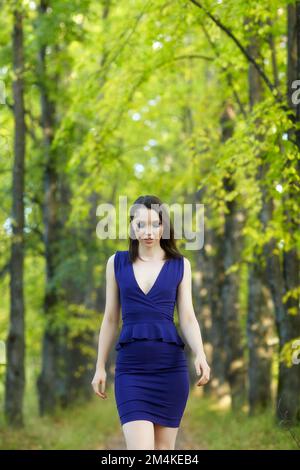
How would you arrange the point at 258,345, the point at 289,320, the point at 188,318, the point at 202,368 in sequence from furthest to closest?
1. the point at 258,345
2. the point at 289,320
3. the point at 188,318
4. the point at 202,368

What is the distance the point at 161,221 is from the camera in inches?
220

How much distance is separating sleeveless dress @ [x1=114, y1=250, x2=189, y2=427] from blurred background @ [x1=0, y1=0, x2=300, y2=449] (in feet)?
6.43

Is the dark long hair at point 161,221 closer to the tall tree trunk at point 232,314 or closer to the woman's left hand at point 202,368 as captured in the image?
the woman's left hand at point 202,368

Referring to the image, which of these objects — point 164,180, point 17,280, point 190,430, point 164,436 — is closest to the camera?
point 164,436

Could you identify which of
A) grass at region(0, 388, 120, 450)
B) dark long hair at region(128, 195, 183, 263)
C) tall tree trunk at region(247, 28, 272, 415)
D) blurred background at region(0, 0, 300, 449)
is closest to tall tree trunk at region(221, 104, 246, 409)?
blurred background at region(0, 0, 300, 449)

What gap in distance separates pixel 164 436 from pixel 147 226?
146 cm

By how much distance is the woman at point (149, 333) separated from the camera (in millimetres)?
5250

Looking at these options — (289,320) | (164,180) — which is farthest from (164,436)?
(164,180)

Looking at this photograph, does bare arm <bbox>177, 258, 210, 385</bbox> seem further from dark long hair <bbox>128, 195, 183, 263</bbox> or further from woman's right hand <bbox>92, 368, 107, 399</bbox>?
woman's right hand <bbox>92, 368, 107, 399</bbox>

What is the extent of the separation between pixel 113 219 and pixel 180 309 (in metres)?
12.0

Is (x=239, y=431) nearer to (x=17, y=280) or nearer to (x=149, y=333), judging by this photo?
(x=17, y=280)

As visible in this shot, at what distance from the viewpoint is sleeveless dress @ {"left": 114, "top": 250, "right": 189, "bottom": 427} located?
525 centimetres

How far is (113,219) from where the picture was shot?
17.5m

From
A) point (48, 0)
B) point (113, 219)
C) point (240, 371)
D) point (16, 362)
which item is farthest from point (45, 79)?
point (240, 371)
